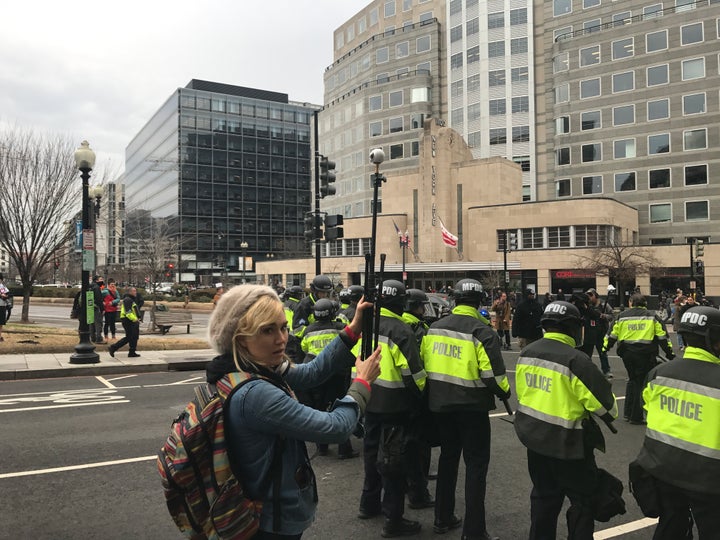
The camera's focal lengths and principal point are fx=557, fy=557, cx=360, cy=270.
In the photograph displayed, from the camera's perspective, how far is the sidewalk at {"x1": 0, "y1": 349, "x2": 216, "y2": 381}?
12238 millimetres

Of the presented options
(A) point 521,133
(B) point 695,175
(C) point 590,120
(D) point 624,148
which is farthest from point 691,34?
(A) point 521,133

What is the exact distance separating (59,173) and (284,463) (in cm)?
2453

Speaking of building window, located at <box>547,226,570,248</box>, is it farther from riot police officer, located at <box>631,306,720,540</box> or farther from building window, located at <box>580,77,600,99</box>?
riot police officer, located at <box>631,306,720,540</box>

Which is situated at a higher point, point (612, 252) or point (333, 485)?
point (612, 252)

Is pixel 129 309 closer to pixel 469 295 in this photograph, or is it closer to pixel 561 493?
pixel 469 295

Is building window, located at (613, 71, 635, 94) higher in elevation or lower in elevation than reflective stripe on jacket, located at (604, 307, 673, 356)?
higher

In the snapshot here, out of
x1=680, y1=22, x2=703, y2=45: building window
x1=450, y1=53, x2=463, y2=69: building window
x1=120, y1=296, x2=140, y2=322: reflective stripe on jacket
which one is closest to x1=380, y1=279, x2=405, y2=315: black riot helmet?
x1=120, y1=296, x2=140, y2=322: reflective stripe on jacket

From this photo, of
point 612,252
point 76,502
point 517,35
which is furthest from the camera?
point 517,35

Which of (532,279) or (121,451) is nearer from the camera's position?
(121,451)

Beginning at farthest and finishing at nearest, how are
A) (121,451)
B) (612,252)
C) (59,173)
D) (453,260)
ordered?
(453,260), (612,252), (59,173), (121,451)

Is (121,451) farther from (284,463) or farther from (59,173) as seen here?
(59,173)

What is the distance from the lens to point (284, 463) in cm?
231

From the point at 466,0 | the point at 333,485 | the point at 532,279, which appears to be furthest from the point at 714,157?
the point at 333,485

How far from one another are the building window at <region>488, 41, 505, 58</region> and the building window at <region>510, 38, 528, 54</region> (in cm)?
101
